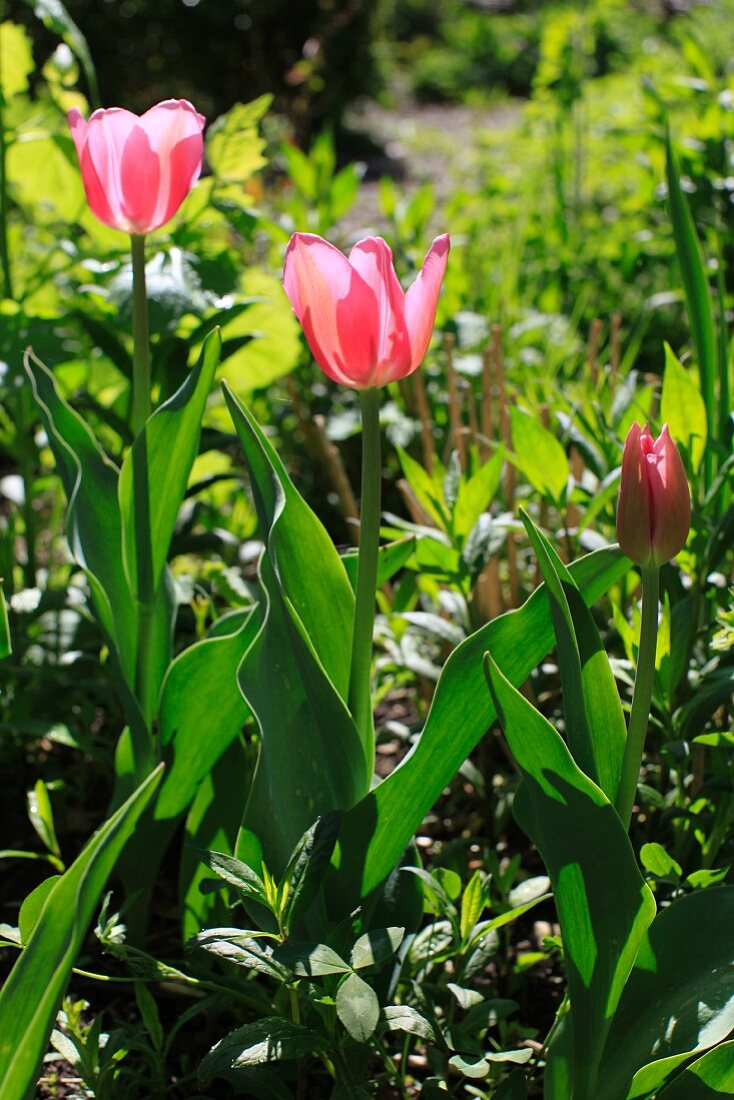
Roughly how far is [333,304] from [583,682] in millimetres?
405

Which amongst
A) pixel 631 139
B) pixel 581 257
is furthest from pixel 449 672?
pixel 581 257

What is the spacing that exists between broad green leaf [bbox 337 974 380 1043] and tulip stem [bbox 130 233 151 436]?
622 millimetres

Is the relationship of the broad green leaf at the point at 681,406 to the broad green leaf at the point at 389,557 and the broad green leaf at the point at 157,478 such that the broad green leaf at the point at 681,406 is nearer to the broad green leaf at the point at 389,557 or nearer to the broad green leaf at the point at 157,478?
the broad green leaf at the point at 389,557

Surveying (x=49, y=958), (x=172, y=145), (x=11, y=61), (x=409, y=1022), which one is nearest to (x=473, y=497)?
(x=172, y=145)

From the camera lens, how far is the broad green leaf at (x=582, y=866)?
37.6 inches

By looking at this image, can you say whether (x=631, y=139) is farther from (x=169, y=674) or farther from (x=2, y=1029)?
(x=2, y=1029)

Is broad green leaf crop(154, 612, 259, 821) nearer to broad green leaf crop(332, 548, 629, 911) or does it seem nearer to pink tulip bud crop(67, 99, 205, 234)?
broad green leaf crop(332, 548, 629, 911)

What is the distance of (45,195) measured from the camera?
2.02 meters

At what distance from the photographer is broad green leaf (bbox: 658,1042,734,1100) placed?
97 cm

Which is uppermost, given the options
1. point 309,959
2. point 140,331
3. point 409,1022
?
point 140,331

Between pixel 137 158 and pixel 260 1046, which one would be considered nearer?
pixel 260 1046

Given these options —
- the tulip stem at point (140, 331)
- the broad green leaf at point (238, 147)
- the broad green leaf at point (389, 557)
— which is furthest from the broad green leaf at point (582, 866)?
the broad green leaf at point (238, 147)

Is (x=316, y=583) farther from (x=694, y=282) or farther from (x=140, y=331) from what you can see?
(x=694, y=282)

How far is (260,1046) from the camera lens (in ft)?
3.39
